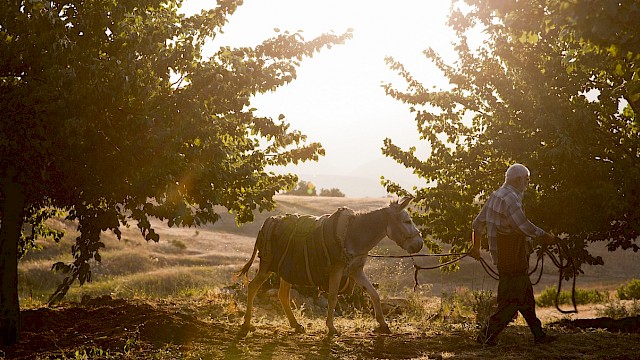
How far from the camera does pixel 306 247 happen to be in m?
10.3

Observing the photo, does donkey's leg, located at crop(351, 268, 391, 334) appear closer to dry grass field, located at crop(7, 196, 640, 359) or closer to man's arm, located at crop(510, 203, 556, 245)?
dry grass field, located at crop(7, 196, 640, 359)

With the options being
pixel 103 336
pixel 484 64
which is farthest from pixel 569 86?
pixel 103 336

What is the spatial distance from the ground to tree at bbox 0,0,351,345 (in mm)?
991

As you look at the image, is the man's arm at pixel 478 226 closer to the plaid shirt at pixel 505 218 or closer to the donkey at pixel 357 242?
the plaid shirt at pixel 505 218

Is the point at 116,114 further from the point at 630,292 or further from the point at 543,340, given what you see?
the point at 630,292

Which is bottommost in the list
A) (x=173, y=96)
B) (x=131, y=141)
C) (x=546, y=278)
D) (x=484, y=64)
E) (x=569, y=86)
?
(x=546, y=278)

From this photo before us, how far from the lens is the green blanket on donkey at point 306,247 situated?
10031mm

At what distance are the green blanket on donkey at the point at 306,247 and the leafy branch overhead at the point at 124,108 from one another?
1.07 metres

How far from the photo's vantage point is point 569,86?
12336mm

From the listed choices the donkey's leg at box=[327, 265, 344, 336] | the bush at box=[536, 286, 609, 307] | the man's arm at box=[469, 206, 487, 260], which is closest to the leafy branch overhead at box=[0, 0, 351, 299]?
the donkey's leg at box=[327, 265, 344, 336]

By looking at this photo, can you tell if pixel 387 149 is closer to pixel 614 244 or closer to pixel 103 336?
pixel 614 244

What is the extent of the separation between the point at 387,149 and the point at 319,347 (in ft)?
22.1

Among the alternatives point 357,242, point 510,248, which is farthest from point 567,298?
point 510,248

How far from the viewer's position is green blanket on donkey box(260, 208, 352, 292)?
1003cm
